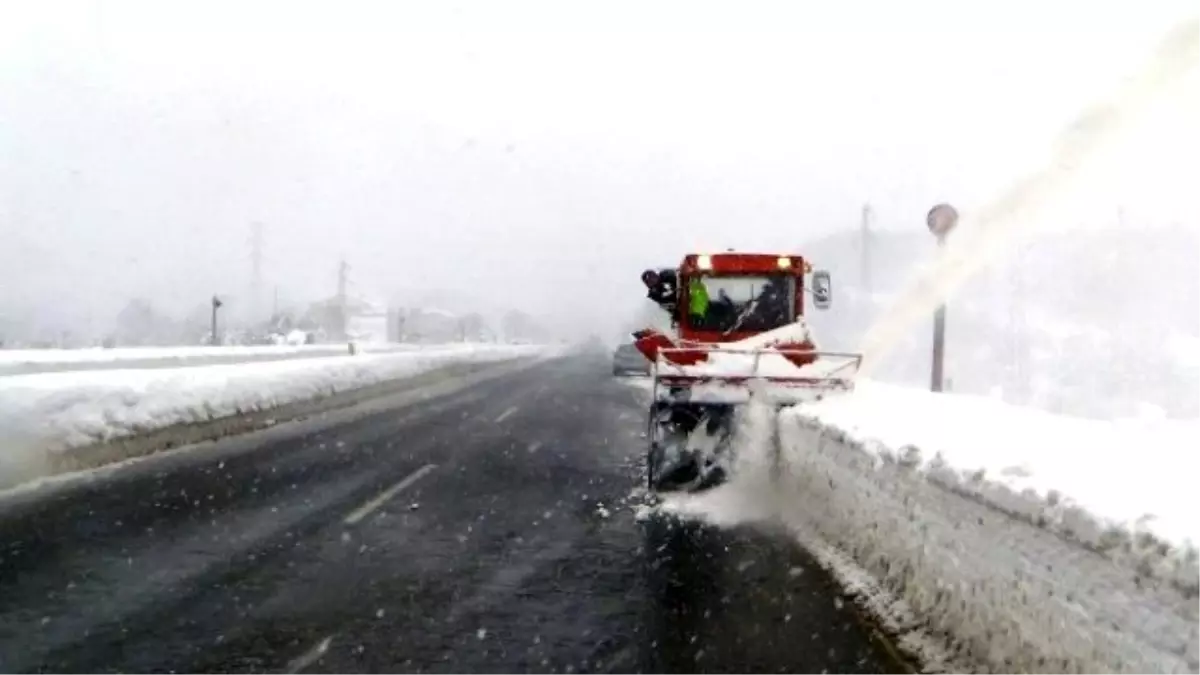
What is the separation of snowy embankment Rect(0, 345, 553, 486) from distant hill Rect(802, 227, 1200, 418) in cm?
2298

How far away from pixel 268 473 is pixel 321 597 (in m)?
6.09

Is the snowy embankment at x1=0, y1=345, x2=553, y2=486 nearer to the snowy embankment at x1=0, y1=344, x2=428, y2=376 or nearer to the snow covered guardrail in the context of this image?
the snowy embankment at x1=0, y1=344, x2=428, y2=376

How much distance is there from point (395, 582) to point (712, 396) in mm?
5101

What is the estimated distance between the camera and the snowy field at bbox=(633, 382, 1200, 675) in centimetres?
356

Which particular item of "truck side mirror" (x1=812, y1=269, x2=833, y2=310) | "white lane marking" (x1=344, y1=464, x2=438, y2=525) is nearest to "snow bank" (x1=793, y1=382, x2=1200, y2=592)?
"truck side mirror" (x1=812, y1=269, x2=833, y2=310)

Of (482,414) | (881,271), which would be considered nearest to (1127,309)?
(881,271)

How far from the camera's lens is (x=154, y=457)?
1364 cm

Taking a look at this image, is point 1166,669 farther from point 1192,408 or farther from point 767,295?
point 1192,408

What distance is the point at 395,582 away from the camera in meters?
6.81

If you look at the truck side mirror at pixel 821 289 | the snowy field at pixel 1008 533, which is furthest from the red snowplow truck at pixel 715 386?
the snowy field at pixel 1008 533

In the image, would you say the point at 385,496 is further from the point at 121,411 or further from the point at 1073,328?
the point at 1073,328

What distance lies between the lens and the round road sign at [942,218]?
553 inches

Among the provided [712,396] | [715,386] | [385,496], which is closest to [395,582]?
[385,496]

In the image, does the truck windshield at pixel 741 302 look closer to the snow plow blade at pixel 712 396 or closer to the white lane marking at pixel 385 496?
the snow plow blade at pixel 712 396
